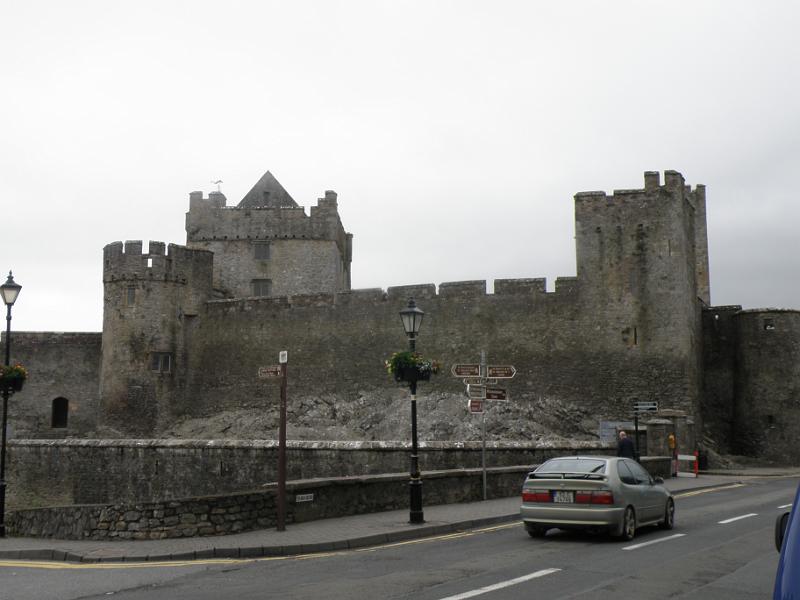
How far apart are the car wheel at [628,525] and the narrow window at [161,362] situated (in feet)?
91.5

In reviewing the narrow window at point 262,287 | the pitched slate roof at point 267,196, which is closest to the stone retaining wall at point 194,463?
the narrow window at point 262,287

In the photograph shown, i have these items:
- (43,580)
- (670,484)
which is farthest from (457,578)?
(670,484)

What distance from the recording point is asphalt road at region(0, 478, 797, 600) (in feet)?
29.2

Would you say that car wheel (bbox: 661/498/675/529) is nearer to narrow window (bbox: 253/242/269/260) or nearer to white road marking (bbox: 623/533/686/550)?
white road marking (bbox: 623/533/686/550)

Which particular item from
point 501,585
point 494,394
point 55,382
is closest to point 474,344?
point 494,394

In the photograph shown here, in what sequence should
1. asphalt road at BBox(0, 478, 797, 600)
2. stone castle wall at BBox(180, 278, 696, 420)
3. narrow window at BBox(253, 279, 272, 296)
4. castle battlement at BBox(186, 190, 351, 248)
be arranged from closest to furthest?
asphalt road at BBox(0, 478, 797, 600)
stone castle wall at BBox(180, 278, 696, 420)
narrow window at BBox(253, 279, 272, 296)
castle battlement at BBox(186, 190, 351, 248)

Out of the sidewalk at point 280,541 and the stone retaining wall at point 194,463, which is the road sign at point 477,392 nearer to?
the sidewalk at point 280,541

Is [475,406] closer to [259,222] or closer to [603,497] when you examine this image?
[603,497]

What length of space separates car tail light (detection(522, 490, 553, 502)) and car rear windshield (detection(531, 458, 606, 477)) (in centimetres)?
27

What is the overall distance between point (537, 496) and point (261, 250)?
3518 cm

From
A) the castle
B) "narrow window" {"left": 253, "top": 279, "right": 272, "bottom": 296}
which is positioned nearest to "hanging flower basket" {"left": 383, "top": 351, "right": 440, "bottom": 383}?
the castle

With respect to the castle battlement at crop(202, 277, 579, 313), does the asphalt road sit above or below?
below

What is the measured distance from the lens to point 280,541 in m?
12.8

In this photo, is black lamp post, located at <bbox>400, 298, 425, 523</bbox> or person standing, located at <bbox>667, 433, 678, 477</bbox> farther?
person standing, located at <bbox>667, 433, 678, 477</bbox>
